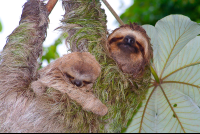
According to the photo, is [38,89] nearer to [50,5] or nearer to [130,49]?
[50,5]

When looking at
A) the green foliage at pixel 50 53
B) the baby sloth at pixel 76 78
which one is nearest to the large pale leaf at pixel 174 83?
the baby sloth at pixel 76 78

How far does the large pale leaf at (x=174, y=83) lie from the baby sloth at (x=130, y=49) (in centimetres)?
21

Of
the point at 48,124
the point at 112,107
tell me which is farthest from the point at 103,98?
the point at 48,124

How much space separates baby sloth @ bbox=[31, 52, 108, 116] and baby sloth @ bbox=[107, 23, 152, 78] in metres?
0.56

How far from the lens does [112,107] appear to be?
387 centimetres

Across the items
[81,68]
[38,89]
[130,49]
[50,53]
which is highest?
[50,53]

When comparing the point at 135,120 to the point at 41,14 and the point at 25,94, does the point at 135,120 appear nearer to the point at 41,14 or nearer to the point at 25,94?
the point at 25,94

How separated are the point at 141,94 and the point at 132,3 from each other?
943cm

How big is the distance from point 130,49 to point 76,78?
1.17m

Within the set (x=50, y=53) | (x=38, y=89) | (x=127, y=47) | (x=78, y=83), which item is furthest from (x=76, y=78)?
(x=50, y=53)

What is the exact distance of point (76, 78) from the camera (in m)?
4.03

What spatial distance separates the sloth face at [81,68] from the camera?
402 cm

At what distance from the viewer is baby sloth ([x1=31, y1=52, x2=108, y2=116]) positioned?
3.66 metres

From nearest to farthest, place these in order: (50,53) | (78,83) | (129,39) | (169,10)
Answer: (78,83) → (129,39) → (50,53) → (169,10)
